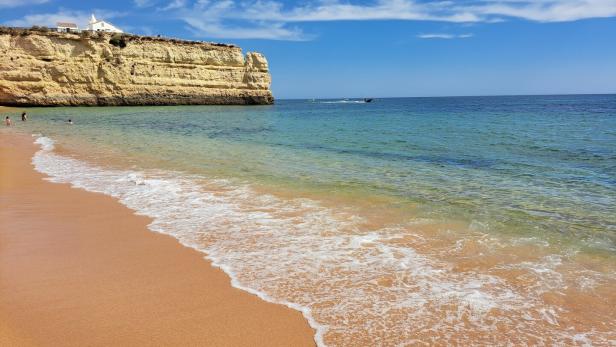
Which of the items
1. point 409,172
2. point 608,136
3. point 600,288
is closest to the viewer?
point 600,288

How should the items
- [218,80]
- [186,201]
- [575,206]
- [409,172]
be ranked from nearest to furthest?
[575,206] < [186,201] < [409,172] < [218,80]

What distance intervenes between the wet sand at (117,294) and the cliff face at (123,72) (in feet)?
158

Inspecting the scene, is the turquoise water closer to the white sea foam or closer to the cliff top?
the white sea foam

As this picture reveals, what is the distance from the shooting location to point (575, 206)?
23.2ft

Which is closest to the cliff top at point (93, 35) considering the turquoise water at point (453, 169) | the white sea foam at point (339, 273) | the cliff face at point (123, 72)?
the cliff face at point (123, 72)

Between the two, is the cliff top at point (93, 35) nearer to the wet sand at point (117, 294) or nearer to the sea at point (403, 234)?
the sea at point (403, 234)

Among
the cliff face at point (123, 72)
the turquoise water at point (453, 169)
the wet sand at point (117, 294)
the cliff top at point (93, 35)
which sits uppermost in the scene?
the cliff top at point (93, 35)

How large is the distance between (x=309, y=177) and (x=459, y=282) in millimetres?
6040

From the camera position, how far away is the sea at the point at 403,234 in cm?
348

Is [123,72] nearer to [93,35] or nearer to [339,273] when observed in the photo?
[93,35]

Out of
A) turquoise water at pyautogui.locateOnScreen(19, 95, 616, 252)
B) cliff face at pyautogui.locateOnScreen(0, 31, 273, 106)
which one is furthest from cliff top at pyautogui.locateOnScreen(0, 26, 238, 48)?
turquoise water at pyautogui.locateOnScreen(19, 95, 616, 252)

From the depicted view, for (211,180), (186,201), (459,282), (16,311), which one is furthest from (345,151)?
(16,311)

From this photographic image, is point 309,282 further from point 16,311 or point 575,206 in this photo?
point 575,206

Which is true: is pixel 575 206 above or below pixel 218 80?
below
